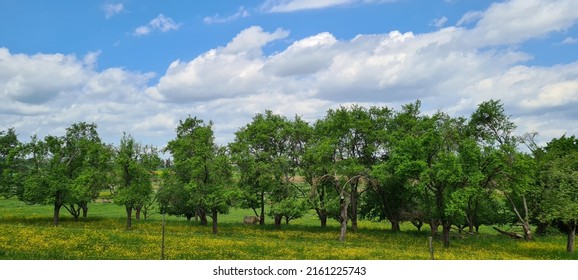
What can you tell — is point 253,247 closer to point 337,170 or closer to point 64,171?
point 337,170

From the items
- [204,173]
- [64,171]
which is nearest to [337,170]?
[204,173]

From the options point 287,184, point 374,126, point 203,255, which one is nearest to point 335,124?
point 374,126

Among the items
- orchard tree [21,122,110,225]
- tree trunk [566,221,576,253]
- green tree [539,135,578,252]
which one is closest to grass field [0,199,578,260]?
tree trunk [566,221,576,253]

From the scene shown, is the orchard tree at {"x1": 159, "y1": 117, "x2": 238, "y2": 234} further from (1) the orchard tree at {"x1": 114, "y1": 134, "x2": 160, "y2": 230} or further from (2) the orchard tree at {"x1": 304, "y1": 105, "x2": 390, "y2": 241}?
(2) the orchard tree at {"x1": 304, "y1": 105, "x2": 390, "y2": 241}

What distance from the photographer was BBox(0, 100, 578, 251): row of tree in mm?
40688

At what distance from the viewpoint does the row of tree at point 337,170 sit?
40688 millimetres

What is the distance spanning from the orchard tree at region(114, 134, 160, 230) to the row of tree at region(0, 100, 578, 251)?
13 cm

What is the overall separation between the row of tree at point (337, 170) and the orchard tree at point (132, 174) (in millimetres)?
130

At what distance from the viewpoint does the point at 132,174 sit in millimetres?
51344

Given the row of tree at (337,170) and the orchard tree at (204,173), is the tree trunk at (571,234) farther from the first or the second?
the orchard tree at (204,173)

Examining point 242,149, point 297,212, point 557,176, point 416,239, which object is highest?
point 242,149

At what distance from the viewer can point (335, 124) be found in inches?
2062

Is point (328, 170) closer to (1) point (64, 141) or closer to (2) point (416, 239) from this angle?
(2) point (416, 239)

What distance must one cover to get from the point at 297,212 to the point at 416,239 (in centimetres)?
1331
